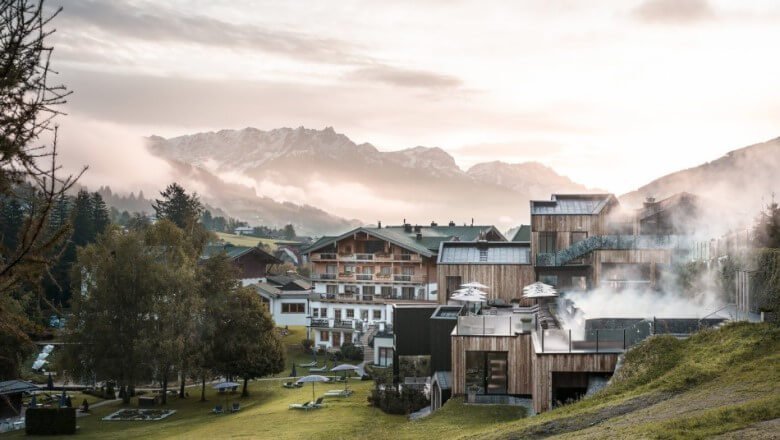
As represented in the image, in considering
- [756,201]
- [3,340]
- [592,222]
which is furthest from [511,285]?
[3,340]

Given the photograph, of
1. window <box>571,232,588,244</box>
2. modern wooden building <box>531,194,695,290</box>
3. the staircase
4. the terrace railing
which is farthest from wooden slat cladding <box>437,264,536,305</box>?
the staircase

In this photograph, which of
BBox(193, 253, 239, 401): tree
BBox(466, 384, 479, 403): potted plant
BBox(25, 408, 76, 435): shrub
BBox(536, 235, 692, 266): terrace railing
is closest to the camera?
BBox(466, 384, 479, 403): potted plant

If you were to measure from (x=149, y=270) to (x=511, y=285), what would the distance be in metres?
24.3

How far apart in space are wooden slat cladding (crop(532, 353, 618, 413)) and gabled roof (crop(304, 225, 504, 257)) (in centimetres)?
4404

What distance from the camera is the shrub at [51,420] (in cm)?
4294

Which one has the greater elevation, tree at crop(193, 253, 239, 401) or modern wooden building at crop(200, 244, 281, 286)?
modern wooden building at crop(200, 244, 281, 286)

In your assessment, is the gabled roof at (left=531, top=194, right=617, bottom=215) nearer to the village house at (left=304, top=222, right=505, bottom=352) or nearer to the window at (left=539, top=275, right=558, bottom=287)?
the window at (left=539, top=275, right=558, bottom=287)

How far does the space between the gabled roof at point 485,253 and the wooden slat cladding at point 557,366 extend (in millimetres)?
29836

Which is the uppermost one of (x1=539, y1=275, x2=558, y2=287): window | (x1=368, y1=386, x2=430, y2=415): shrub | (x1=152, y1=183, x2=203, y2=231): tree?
(x1=152, y1=183, x2=203, y2=231): tree

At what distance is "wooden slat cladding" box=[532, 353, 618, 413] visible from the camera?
26.9 m

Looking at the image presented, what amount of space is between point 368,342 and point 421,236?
18131 mm

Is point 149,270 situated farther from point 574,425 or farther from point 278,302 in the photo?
point 574,425

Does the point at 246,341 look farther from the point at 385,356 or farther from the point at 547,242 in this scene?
the point at 547,242

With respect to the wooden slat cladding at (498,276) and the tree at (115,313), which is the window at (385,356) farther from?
the tree at (115,313)
